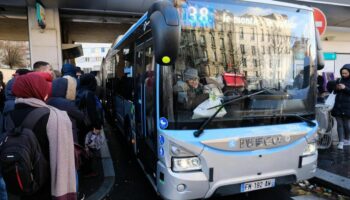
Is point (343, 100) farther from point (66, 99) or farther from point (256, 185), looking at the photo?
point (66, 99)

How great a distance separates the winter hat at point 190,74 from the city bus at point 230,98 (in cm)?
1

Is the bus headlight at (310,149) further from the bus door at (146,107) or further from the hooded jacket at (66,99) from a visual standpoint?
the hooded jacket at (66,99)

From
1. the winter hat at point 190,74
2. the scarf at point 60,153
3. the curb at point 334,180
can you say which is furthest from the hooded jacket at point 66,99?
the curb at point 334,180

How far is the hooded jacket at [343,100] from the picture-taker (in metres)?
6.39

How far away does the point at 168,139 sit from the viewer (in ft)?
11.3

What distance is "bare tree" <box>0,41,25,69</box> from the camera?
121ft

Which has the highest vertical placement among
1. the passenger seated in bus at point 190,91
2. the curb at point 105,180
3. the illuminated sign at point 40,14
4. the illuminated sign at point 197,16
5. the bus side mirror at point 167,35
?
the illuminated sign at point 40,14

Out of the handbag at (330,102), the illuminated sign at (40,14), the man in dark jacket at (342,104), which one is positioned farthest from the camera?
the illuminated sign at (40,14)

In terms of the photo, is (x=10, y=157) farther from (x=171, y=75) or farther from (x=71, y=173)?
(x=171, y=75)

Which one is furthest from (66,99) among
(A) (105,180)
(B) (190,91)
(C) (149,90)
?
(A) (105,180)

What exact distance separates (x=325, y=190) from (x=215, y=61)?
9.89 feet

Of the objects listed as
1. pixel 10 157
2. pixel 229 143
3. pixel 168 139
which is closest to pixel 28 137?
pixel 10 157

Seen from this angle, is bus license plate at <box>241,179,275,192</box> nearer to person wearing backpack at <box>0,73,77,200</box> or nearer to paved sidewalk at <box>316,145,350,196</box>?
paved sidewalk at <box>316,145,350,196</box>

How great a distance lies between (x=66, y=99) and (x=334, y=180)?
14.1 feet
